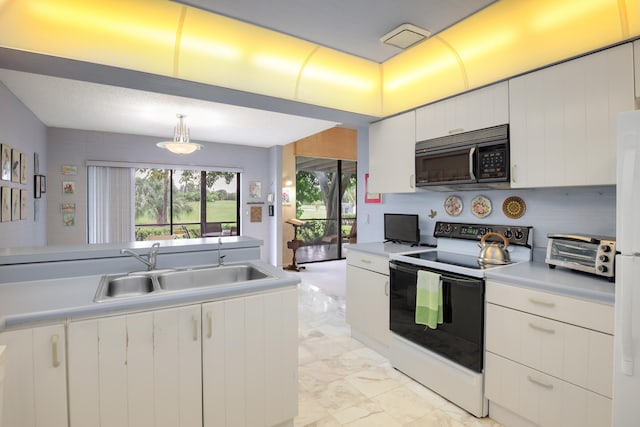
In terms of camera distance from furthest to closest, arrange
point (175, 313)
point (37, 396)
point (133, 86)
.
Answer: point (133, 86), point (175, 313), point (37, 396)

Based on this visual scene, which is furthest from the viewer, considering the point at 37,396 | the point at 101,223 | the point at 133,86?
the point at 101,223

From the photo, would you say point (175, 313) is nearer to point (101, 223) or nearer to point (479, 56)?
point (479, 56)

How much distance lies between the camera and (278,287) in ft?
6.06

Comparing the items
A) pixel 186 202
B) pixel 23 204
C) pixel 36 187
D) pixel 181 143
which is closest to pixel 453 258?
pixel 181 143

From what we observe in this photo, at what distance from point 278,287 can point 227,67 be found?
155cm

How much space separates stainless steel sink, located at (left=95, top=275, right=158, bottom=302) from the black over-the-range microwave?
2146 millimetres

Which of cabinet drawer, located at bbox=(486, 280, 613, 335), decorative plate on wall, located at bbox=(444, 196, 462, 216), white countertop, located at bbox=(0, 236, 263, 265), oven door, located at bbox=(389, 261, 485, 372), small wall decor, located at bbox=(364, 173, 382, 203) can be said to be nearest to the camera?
cabinet drawer, located at bbox=(486, 280, 613, 335)

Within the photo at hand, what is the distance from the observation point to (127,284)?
77.9 inches

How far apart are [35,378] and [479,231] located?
9.18 ft

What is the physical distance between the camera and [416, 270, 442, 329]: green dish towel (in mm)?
2205

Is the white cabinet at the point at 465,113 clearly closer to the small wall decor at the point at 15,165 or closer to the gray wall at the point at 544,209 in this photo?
the gray wall at the point at 544,209

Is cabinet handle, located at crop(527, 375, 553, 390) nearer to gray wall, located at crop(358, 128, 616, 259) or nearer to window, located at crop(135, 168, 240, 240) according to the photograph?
gray wall, located at crop(358, 128, 616, 259)

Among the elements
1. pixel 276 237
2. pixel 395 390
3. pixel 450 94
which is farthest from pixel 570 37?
pixel 276 237

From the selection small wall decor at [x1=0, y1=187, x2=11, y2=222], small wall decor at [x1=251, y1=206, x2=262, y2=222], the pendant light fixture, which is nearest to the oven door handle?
the pendant light fixture
